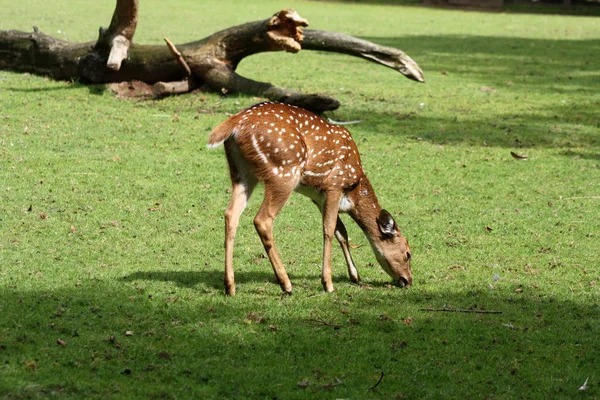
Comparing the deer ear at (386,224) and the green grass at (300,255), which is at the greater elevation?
the deer ear at (386,224)

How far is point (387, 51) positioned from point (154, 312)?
6477mm

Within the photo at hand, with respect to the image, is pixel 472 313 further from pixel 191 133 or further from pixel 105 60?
pixel 105 60

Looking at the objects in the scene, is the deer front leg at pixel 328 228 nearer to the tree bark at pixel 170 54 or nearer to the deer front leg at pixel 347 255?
the deer front leg at pixel 347 255

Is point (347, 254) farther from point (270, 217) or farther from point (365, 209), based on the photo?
point (270, 217)

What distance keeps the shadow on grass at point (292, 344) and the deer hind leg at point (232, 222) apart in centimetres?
15

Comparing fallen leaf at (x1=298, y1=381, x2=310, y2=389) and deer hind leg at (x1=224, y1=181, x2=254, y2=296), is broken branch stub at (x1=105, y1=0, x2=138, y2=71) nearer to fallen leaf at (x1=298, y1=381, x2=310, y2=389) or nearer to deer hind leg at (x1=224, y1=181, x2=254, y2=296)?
deer hind leg at (x1=224, y1=181, x2=254, y2=296)

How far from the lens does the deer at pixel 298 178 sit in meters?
6.16

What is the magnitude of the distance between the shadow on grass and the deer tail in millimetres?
1114

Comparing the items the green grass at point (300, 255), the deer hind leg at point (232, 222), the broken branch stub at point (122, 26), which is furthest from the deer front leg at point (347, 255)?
the broken branch stub at point (122, 26)

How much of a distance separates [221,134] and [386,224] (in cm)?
154

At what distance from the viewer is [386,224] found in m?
6.71

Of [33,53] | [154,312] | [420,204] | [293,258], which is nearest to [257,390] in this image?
[154,312]

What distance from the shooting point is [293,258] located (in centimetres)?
728

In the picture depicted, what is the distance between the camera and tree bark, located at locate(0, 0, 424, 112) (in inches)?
460
